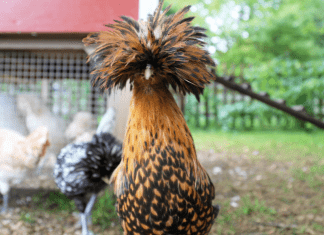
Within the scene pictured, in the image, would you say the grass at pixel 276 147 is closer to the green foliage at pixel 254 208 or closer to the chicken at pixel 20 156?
the green foliage at pixel 254 208

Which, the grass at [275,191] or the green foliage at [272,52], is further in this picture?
the green foliage at [272,52]

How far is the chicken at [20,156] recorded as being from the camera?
7.70ft

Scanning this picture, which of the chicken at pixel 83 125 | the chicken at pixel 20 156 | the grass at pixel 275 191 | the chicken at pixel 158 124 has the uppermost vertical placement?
the chicken at pixel 158 124

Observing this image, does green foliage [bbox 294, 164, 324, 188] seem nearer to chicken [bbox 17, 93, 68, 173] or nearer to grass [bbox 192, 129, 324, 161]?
grass [bbox 192, 129, 324, 161]

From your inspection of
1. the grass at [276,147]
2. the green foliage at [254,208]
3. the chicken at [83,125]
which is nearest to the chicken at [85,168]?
the chicken at [83,125]

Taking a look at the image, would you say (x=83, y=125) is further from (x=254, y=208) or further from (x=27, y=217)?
(x=254, y=208)

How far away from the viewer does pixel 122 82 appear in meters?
1.09

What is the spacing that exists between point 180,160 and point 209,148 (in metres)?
4.73

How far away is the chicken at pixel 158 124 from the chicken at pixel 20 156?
152 cm

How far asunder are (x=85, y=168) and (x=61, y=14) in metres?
1.26

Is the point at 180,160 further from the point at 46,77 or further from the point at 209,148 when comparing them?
the point at 209,148

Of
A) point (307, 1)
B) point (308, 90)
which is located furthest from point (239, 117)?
point (307, 1)

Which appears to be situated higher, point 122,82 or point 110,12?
point 110,12

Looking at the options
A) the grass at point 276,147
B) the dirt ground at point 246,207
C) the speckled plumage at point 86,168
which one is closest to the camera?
the speckled plumage at point 86,168
